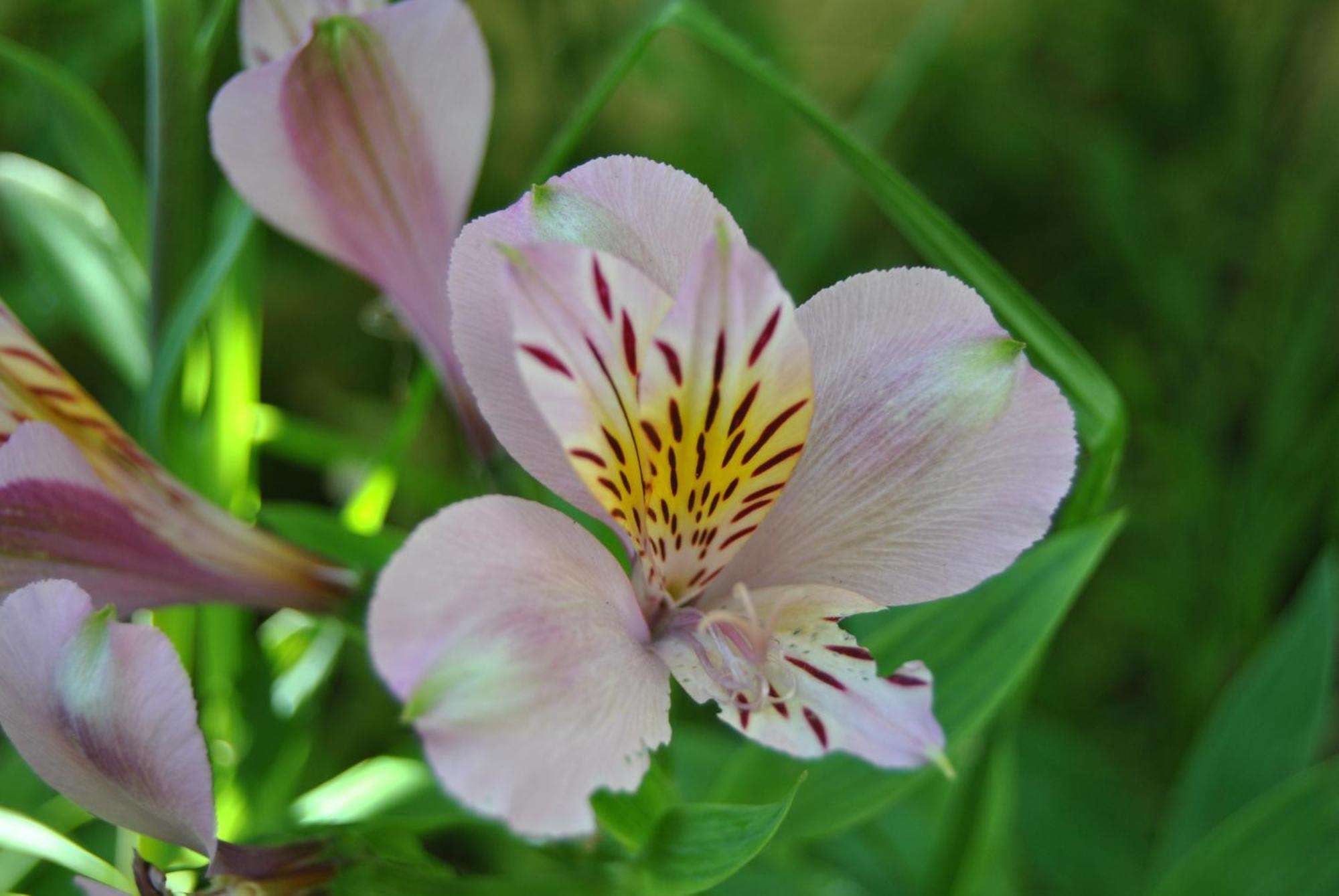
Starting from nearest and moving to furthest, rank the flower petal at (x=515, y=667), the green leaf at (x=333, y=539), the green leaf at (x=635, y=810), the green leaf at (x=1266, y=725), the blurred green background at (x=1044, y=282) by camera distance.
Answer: the flower petal at (x=515, y=667) → the green leaf at (x=635, y=810) → the green leaf at (x=333, y=539) → the green leaf at (x=1266, y=725) → the blurred green background at (x=1044, y=282)

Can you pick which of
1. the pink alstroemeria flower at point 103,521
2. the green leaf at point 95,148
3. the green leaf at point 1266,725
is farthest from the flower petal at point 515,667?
the green leaf at point 1266,725

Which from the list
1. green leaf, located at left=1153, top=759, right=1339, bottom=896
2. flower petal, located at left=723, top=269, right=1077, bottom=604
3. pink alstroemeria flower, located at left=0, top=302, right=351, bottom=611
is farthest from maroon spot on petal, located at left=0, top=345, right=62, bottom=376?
green leaf, located at left=1153, top=759, right=1339, bottom=896

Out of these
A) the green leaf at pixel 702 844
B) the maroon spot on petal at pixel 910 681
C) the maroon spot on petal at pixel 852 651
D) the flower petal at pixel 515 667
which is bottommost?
the green leaf at pixel 702 844

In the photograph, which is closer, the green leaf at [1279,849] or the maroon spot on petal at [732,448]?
the maroon spot on petal at [732,448]

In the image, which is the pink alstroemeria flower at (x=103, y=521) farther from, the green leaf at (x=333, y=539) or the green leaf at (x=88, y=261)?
the green leaf at (x=88, y=261)

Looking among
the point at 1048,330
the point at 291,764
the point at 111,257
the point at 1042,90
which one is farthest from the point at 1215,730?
the point at 1042,90

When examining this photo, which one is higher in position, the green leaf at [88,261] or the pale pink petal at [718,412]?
the pale pink petal at [718,412]

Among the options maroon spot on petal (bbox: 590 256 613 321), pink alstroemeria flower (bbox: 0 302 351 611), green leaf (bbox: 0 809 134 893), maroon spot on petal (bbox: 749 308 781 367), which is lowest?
green leaf (bbox: 0 809 134 893)

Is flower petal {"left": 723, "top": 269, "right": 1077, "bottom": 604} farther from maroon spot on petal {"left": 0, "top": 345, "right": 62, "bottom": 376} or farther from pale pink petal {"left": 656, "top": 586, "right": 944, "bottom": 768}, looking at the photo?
maroon spot on petal {"left": 0, "top": 345, "right": 62, "bottom": 376}
